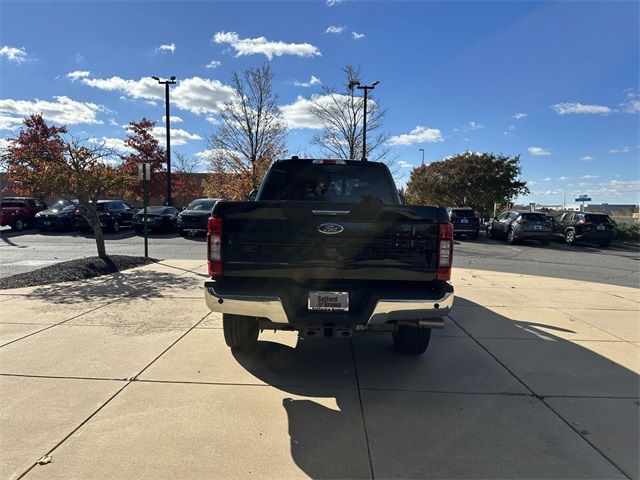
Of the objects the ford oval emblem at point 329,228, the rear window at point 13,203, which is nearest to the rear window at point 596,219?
the ford oval emblem at point 329,228

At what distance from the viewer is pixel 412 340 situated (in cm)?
471

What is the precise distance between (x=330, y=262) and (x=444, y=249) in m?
0.98

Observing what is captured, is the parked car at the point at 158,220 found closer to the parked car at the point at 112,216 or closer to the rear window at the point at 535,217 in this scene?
the parked car at the point at 112,216

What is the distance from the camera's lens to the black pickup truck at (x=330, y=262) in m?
3.66

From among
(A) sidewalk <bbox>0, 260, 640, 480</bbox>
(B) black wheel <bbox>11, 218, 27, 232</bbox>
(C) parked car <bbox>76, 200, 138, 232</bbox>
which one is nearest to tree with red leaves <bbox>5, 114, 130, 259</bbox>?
(A) sidewalk <bbox>0, 260, 640, 480</bbox>

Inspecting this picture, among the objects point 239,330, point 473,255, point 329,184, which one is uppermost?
point 329,184

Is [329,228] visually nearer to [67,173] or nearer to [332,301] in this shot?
[332,301]

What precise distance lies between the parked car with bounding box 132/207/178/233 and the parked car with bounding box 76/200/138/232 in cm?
102

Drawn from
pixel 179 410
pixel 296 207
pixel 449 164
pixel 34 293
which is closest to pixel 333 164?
pixel 296 207

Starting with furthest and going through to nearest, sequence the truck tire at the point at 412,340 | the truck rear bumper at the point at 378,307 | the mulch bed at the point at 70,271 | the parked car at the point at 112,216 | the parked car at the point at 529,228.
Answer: the parked car at the point at 112,216
the parked car at the point at 529,228
the mulch bed at the point at 70,271
the truck tire at the point at 412,340
the truck rear bumper at the point at 378,307

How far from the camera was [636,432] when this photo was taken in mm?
3301

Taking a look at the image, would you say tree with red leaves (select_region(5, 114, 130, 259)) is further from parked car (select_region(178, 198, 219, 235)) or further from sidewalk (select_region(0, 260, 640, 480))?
parked car (select_region(178, 198, 219, 235))

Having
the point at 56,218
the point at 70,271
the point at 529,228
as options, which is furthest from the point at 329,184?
the point at 56,218

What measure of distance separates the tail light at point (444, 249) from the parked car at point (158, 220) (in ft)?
62.7
